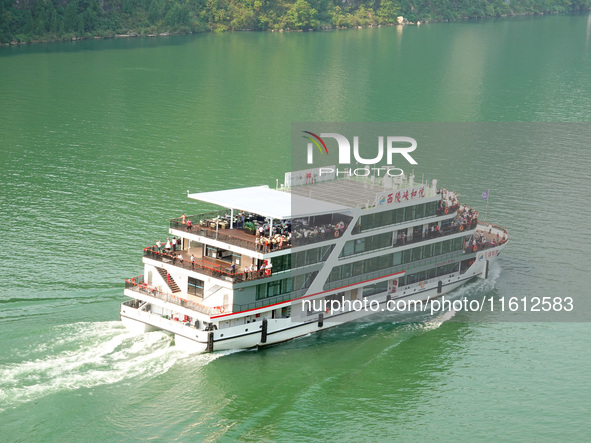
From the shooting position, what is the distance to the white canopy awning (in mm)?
49406

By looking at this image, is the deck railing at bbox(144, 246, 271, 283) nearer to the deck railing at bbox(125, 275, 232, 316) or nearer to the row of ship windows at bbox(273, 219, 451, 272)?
the row of ship windows at bbox(273, 219, 451, 272)

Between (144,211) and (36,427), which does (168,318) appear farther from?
(144,211)

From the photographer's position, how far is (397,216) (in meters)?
54.7

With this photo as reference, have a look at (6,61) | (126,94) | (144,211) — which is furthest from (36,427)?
(6,61)

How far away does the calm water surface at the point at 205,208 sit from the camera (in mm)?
42188

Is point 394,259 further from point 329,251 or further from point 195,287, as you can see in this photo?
point 195,287

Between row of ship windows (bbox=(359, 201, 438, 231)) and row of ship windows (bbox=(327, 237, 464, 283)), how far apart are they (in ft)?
6.11

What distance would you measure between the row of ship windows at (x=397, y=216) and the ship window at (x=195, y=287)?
31.5 feet

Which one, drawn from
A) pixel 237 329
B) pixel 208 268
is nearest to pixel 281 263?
pixel 208 268

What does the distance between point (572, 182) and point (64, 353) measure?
50.9 meters

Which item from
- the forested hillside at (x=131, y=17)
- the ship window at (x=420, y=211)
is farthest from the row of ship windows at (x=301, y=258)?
the forested hillside at (x=131, y=17)

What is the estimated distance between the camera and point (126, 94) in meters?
116

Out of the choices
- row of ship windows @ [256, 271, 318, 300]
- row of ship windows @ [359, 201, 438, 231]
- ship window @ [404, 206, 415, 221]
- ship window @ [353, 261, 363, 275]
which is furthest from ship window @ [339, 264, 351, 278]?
ship window @ [404, 206, 415, 221]

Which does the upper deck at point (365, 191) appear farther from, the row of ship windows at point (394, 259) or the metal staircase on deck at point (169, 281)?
the metal staircase on deck at point (169, 281)
